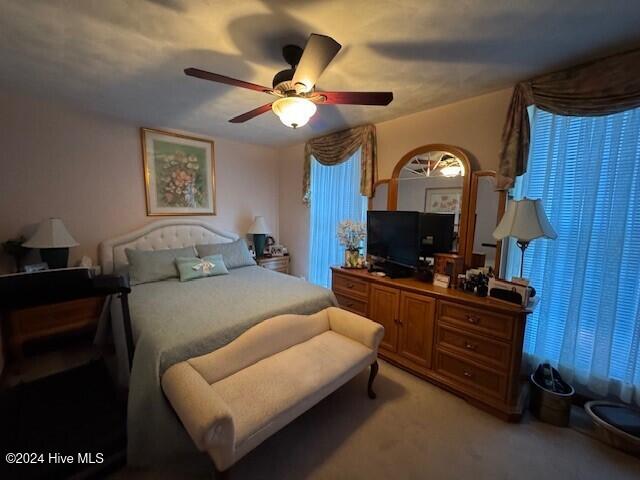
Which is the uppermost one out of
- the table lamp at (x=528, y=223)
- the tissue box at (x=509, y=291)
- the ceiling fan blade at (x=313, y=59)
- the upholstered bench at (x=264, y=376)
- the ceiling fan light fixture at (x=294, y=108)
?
the ceiling fan blade at (x=313, y=59)

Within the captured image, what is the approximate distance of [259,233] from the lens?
3904 mm

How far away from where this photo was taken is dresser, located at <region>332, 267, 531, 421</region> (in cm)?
184

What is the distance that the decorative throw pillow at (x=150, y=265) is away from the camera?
2.67 meters

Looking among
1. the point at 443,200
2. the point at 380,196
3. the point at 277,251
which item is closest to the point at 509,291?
the point at 443,200

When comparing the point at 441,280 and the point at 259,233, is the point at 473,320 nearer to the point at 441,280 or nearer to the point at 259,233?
the point at 441,280

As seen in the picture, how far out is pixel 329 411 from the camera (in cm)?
192

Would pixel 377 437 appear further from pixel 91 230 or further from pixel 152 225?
pixel 91 230

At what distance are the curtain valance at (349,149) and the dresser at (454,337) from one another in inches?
46.4

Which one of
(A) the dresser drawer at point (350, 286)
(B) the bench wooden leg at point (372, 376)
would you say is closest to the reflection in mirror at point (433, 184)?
(A) the dresser drawer at point (350, 286)

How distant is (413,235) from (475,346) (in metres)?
1.00

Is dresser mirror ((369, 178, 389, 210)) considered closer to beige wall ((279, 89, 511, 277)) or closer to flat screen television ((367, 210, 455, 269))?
beige wall ((279, 89, 511, 277))

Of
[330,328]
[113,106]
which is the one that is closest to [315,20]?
[330,328]

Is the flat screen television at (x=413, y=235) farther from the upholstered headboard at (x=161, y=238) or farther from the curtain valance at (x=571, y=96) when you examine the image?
the upholstered headboard at (x=161, y=238)

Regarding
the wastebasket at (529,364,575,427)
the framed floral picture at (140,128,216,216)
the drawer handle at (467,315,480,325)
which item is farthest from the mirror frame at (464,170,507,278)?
the framed floral picture at (140,128,216,216)
